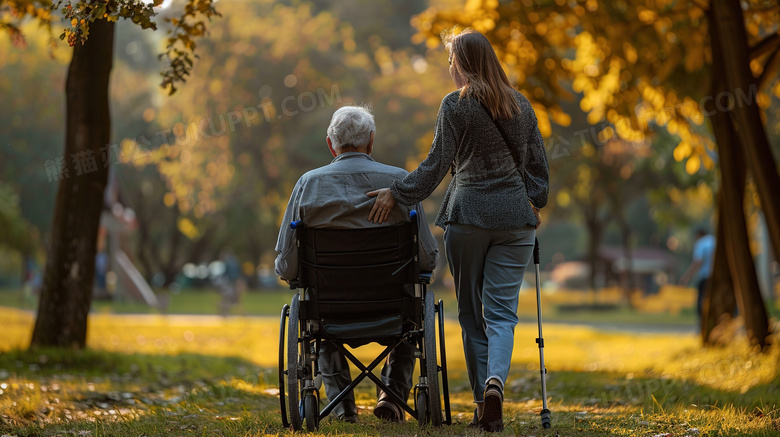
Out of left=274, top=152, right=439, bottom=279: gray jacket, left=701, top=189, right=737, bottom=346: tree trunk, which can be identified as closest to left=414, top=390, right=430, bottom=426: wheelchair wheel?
left=274, top=152, right=439, bottom=279: gray jacket

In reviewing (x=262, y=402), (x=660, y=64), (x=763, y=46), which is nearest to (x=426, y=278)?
(x=262, y=402)

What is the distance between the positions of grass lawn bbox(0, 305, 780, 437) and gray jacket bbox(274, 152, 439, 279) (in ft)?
2.85

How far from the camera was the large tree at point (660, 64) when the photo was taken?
8422 millimetres

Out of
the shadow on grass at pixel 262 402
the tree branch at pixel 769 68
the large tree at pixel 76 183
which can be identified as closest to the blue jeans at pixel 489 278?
the shadow on grass at pixel 262 402

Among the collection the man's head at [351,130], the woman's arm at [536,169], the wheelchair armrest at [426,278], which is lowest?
the wheelchair armrest at [426,278]

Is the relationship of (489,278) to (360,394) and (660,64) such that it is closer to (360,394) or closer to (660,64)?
(360,394)

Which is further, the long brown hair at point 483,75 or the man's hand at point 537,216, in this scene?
the man's hand at point 537,216

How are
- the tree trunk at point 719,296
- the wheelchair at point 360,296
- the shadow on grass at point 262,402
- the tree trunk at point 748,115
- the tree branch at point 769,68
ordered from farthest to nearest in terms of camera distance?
the tree trunk at point 719,296, the tree branch at point 769,68, the tree trunk at point 748,115, the shadow on grass at point 262,402, the wheelchair at point 360,296

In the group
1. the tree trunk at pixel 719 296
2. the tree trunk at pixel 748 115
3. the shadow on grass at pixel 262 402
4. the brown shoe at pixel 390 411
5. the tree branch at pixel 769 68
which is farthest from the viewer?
the tree trunk at pixel 719 296

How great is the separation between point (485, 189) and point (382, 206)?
51 cm

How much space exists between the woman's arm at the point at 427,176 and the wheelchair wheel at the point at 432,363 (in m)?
0.49

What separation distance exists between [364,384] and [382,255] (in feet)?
11.2

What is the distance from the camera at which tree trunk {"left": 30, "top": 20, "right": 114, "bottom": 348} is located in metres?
8.41

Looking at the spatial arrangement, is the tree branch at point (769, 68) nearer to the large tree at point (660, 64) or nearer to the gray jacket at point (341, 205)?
the large tree at point (660, 64)
